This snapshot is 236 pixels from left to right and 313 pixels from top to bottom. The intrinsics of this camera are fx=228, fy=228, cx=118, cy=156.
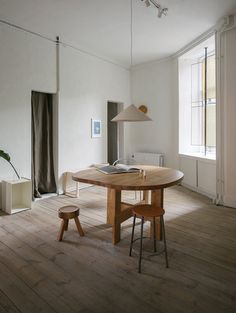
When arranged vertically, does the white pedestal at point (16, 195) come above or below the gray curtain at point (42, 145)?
below

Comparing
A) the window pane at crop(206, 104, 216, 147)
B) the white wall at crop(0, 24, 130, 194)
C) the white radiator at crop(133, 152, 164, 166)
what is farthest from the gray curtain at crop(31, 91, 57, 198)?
the window pane at crop(206, 104, 216, 147)

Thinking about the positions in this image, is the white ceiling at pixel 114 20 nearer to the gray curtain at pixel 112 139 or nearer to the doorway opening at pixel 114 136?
the doorway opening at pixel 114 136

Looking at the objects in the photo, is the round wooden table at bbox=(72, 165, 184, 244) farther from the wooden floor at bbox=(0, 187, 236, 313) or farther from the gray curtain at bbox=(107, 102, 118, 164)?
the gray curtain at bbox=(107, 102, 118, 164)

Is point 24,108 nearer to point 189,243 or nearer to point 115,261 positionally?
point 115,261

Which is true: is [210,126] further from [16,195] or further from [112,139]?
[16,195]

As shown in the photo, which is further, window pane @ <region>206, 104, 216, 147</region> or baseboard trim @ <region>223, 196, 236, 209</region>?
window pane @ <region>206, 104, 216, 147</region>

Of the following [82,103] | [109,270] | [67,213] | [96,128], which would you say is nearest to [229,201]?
[109,270]

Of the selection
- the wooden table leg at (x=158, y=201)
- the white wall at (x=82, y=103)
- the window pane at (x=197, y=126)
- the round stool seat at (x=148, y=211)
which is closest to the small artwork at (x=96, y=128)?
the white wall at (x=82, y=103)

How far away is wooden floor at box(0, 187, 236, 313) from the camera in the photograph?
5.81 feet

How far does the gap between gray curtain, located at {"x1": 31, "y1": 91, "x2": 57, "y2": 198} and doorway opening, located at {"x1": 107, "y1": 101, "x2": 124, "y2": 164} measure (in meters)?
2.24

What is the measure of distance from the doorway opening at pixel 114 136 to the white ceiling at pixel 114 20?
186cm

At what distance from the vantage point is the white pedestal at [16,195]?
3.73 m

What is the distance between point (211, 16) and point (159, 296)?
4124 millimetres

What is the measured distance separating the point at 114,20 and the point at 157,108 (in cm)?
268
